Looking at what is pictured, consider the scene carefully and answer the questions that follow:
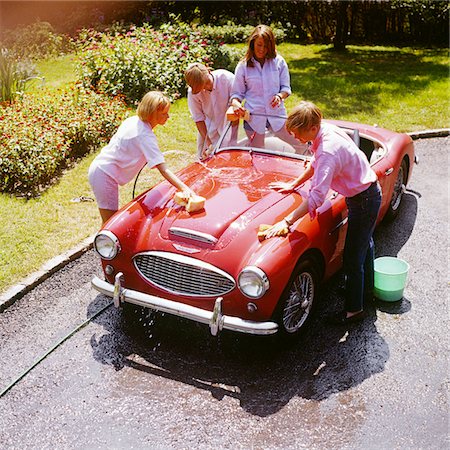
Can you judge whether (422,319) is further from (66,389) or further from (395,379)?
(66,389)

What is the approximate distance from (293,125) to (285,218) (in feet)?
2.38

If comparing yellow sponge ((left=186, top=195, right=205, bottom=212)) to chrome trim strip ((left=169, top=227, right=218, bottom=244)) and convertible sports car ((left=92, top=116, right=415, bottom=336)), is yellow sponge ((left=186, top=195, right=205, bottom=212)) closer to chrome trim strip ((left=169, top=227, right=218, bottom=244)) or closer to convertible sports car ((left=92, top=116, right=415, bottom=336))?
convertible sports car ((left=92, top=116, right=415, bottom=336))

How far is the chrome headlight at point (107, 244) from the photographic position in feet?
16.0

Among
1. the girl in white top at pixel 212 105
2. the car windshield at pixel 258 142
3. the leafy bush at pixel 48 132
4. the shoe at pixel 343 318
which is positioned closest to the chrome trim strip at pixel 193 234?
the shoe at pixel 343 318

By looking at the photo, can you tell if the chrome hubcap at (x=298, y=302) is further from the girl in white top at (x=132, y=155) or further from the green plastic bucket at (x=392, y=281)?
the girl in white top at (x=132, y=155)

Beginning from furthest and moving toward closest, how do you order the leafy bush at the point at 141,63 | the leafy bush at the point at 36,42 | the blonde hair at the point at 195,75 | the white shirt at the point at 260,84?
the leafy bush at the point at 36,42, the leafy bush at the point at 141,63, the white shirt at the point at 260,84, the blonde hair at the point at 195,75

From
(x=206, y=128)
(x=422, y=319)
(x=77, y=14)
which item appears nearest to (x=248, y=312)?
(x=422, y=319)

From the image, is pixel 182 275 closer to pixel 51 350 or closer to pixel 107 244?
pixel 107 244

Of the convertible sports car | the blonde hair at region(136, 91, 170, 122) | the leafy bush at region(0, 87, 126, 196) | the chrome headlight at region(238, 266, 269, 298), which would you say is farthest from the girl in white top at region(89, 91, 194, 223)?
the leafy bush at region(0, 87, 126, 196)

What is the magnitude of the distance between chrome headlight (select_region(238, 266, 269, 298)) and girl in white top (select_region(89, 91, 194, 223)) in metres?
1.04

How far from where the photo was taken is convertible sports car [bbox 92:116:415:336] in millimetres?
4457

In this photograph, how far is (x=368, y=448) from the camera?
12.9ft

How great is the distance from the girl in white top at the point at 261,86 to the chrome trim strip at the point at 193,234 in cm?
173

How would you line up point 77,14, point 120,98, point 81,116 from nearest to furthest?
point 81,116 → point 120,98 → point 77,14
